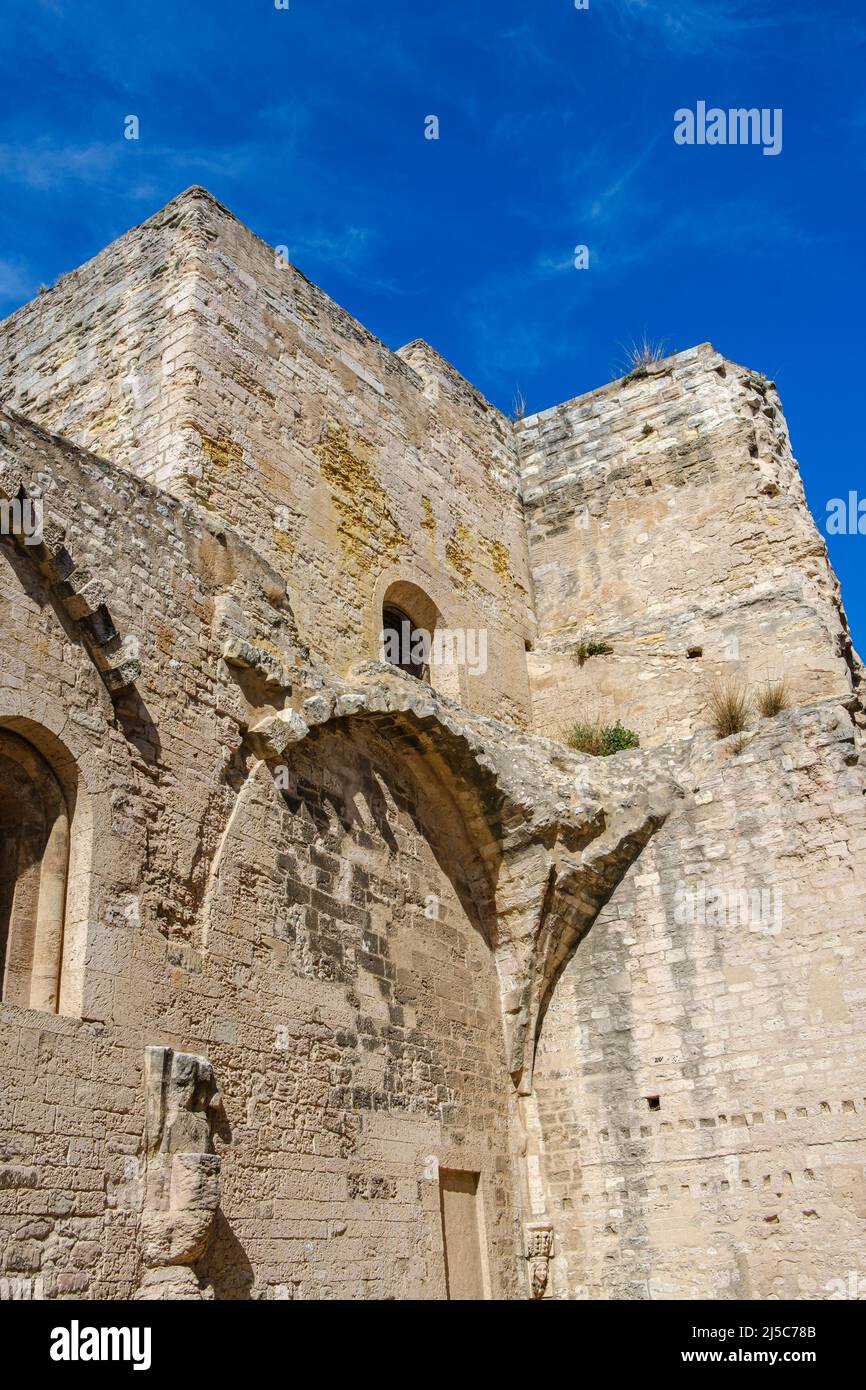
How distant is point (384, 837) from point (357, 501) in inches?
134

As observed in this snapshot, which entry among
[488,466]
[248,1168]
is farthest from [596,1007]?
[488,466]

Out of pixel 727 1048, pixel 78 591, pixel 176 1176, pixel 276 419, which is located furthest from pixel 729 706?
pixel 176 1176

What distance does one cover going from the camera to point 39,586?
21.9ft

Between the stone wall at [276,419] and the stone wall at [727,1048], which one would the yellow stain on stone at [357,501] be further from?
the stone wall at [727,1048]

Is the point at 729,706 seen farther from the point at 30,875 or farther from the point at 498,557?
the point at 30,875

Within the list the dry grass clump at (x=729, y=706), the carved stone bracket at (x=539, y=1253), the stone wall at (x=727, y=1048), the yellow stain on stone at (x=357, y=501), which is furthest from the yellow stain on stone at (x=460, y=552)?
the carved stone bracket at (x=539, y=1253)

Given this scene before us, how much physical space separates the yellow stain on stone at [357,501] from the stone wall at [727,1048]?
339cm

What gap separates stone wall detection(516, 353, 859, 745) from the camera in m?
11.6

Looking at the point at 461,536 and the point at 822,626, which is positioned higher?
the point at 461,536

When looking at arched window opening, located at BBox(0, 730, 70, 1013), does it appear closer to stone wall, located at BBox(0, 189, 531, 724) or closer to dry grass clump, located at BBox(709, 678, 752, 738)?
stone wall, located at BBox(0, 189, 531, 724)

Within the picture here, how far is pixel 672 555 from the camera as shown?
1277 centimetres

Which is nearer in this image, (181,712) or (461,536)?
(181,712)

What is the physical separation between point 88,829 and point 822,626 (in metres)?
7.10

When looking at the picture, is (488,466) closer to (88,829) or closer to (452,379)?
(452,379)
